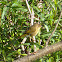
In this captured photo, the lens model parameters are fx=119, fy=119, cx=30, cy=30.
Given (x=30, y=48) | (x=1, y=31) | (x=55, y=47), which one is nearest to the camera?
(x=55, y=47)

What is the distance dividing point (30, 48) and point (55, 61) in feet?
1.17

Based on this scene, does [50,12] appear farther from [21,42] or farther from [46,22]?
[21,42]

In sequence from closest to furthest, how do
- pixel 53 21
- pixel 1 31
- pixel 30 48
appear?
pixel 1 31 < pixel 30 48 < pixel 53 21

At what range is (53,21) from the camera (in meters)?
1.58

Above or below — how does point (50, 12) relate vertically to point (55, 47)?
above

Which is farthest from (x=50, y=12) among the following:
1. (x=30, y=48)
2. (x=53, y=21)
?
(x=30, y=48)

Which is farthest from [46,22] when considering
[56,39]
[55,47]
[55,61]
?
[55,47]

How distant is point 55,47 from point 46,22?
1090mm

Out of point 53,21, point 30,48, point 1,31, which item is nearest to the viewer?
point 1,31

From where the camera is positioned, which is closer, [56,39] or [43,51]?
[43,51]

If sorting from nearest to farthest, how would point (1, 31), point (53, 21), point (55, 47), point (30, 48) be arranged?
point (55, 47) → point (1, 31) → point (30, 48) → point (53, 21)

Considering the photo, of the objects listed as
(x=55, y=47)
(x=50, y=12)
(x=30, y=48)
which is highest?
(x=50, y=12)

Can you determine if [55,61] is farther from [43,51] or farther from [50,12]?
[43,51]

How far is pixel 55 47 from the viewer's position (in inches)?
17.0
